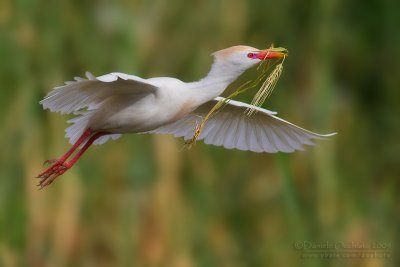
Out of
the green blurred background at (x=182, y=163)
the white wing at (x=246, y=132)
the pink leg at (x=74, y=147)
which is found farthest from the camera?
the green blurred background at (x=182, y=163)

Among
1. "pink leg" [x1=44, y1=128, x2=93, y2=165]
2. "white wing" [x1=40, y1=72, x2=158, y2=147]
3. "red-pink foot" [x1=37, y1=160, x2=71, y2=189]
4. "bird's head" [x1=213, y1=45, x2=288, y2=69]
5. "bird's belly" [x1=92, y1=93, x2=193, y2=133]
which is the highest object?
"bird's head" [x1=213, y1=45, x2=288, y2=69]

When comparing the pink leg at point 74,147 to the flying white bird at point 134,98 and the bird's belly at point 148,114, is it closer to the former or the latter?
the flying white bird at point 134,98

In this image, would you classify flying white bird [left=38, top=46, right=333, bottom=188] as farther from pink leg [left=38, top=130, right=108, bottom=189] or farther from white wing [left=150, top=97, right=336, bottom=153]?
white wing [left=150, top=97, right=336, bottom=153]

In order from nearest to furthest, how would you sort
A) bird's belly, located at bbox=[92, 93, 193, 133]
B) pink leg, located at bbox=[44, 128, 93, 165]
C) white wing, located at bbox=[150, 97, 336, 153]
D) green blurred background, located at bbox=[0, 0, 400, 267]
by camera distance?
bird's belly, located at bbox=[92, 93, 193, 133] < pink leg, located at bbox=[44, 128, 93, 165] < white wing, located at bbox=[150, 97, 336, 153] < green blurred background, located at bbox=[0, 0, 400, 267]

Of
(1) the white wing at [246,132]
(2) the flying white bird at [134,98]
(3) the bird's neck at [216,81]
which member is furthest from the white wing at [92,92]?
(1) the white wing at [246,132]

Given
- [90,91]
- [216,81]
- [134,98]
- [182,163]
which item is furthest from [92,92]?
[182,163]

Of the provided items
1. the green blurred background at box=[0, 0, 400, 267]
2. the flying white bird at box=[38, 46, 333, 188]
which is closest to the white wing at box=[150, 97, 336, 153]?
the flying white bird at box=[38, 46, 333, 188]
